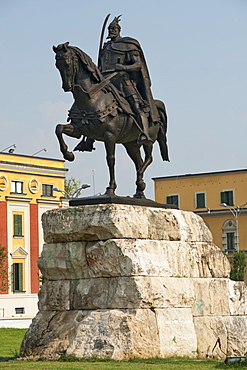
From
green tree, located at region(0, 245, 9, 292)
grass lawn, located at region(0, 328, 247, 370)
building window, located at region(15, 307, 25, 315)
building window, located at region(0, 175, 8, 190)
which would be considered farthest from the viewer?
building window, located at region(0, 175, 8, 190)

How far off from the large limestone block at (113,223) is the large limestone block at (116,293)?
2.48 feet

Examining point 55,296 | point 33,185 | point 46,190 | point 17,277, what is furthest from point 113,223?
point 46,190

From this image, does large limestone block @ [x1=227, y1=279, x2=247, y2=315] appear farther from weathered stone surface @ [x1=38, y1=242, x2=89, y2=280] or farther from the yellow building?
the yellow building

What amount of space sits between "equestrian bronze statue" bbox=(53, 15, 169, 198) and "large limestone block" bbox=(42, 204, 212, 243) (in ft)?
2.84

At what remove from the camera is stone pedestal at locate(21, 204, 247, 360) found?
44.8 ft

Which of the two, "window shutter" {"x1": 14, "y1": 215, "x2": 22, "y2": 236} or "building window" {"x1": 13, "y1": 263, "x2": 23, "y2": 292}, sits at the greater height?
"window shutter" {"x1": 14, "y1": 215, "x2": 22, "y2": 236}

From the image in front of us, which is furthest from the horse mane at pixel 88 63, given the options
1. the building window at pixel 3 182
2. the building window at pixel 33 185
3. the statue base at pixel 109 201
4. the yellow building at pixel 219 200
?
the yellow building at pixel 219 200

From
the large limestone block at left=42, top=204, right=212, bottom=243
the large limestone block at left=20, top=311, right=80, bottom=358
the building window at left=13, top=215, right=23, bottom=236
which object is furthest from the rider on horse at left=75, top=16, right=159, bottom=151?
the building window at left=13, top=215, right=23, bottom=236

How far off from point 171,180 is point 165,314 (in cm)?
5583

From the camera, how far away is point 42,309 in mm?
14867

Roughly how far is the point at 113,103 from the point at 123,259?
2.99 m

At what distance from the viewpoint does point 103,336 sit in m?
13.5

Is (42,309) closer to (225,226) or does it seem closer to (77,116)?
(77,116)

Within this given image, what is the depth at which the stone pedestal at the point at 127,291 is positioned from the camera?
1364cm
